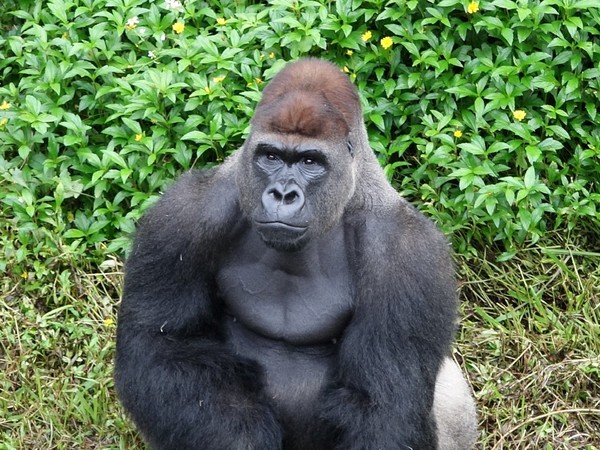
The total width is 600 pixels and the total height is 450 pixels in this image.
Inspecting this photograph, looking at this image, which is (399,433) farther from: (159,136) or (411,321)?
(159,136)

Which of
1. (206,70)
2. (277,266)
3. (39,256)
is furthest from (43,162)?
(277,266)

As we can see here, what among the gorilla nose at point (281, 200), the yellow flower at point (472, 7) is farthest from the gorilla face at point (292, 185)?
the yellow flower at point (472, 7)

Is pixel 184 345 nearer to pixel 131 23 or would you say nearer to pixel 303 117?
pixel 303 117

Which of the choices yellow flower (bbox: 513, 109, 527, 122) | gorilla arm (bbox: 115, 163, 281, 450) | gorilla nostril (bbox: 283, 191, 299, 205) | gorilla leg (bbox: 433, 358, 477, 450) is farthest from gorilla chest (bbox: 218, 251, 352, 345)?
yellow flower (bbox: 513, 109, 527, 122)

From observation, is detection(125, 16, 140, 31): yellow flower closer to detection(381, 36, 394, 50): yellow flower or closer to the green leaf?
detection(381, 36, 394, 50): yellow flower

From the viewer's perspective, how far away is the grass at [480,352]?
5039 mm

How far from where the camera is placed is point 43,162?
18.8ft

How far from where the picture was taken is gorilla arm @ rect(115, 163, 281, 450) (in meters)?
4.29

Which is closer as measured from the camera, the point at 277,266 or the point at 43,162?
the point at 277,266

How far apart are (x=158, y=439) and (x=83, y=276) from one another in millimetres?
1322

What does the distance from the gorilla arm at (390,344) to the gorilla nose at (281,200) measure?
15.3 inches

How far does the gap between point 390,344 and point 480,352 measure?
1.26m

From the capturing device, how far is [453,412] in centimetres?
483

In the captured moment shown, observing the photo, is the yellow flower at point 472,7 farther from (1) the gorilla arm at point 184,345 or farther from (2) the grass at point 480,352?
(1) the gorilla arm at point 184,345
